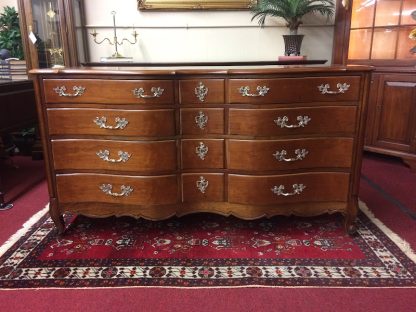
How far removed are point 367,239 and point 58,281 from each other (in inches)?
60.7

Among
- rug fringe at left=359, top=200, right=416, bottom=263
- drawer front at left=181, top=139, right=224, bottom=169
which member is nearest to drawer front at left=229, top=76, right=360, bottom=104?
drawer front at left=181, top=139, right=224, bottom=169

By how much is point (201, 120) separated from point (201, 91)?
14 cm

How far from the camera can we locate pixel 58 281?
60.8 inches

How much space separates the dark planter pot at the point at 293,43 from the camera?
2.55 m

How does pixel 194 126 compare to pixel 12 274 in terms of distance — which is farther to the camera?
pixel 194 126

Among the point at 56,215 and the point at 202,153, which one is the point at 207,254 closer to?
the point at 202,153

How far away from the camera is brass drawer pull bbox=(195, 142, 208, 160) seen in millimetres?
1745

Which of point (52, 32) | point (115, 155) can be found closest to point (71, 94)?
point (115, 155)

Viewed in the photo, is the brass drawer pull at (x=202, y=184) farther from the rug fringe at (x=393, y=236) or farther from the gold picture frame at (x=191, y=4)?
the gold picture frame at (x=191, y=4)

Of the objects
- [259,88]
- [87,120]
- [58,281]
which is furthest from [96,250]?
[259,88]

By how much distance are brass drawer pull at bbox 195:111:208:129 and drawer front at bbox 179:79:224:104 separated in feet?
0.20

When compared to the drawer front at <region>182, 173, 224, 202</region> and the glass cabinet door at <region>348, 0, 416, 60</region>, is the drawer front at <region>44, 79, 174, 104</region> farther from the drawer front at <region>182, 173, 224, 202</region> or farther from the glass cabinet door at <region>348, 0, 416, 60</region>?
the glass cabinet door at <region>348, 0, 416, 60</region>

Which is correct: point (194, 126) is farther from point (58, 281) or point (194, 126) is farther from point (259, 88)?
point (58, 281)

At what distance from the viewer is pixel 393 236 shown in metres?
1.91
